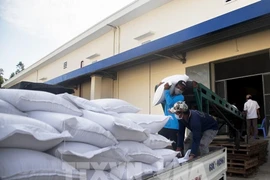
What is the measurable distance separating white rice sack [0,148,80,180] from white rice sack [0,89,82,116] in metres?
0.47

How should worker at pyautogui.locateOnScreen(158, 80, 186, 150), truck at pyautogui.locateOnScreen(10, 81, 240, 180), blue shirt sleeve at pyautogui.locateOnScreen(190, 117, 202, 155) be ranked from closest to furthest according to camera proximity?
truck at pyautogui.locateOnScreen(10, 81, 240, 180), blue shirt sleeve at pyautogui.locateOnScreen(190, 117, 202, 155), worker at pyautogui.locateOnScreen(158, 80, 186, 150)

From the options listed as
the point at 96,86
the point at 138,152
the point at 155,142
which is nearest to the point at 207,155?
the point at 155,142

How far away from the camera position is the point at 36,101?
193 centimetres

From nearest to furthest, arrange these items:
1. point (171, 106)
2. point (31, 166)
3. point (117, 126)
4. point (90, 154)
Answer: point (31, 166), point (90, 154), point (117, 126), point (171, 106)

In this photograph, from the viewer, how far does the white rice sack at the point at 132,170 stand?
76.0 inches

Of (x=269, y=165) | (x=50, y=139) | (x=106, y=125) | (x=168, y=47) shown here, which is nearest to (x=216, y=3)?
(x=168, y=47)

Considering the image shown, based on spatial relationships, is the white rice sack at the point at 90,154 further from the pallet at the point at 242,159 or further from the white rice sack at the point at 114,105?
the pallet at the point at 242,159

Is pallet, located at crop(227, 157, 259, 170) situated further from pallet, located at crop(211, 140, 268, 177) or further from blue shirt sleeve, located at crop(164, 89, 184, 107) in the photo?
blue shirt sleeve, located at crop(164, 89, 184, 107)

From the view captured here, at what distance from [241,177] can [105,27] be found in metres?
10.3

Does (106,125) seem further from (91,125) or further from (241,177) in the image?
(241,177)

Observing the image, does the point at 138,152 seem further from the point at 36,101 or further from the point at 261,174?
the point at 261,174

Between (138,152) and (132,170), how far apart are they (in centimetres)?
18

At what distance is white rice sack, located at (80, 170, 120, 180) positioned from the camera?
1.72 m

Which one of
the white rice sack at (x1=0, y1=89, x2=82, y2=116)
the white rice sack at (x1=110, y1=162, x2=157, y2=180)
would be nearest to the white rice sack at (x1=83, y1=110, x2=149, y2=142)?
the white rice sack at (x1=0, y1=89, x2=82, y2=116)
